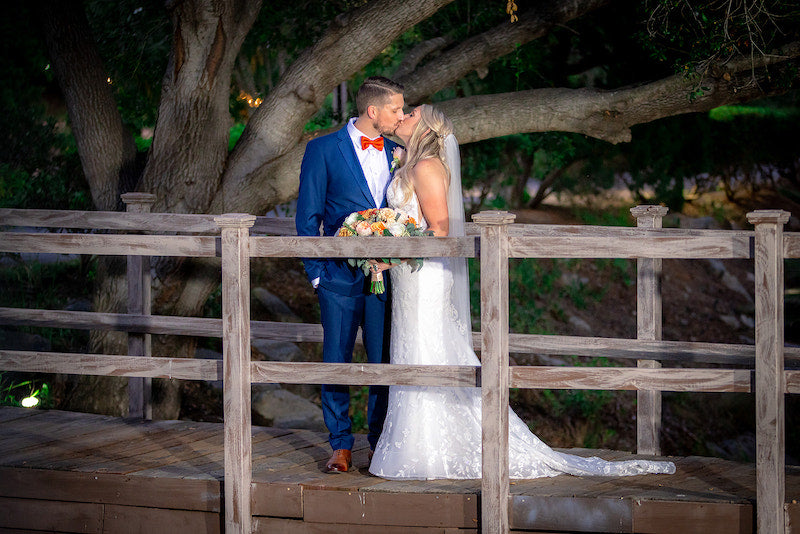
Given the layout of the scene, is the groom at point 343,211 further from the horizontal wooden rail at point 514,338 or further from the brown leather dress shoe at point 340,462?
the horizontal wooden rail at point 514,338

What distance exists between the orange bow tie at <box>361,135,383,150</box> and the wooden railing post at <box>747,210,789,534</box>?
1.90 m

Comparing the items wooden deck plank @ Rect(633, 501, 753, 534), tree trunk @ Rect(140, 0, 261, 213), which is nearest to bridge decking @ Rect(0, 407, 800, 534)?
wooden deck plank @ Rect(633, 501, 753, 534)

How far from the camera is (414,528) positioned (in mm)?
4895

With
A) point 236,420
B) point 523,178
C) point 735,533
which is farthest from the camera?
point 523,178

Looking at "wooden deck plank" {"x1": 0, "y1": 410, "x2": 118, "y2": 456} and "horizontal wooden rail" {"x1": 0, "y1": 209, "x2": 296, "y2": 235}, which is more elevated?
"horizontal wooden rail" {"x1": 0, "y1": 209, "x2": 296, "y2": 235}

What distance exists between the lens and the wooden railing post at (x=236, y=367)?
4.93 m

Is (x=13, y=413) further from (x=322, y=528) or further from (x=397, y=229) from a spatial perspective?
(x=397, y=229)

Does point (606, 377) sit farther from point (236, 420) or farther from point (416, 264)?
point (236, 420)

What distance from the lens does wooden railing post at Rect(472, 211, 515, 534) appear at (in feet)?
15.0

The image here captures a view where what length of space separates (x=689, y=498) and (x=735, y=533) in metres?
0.25

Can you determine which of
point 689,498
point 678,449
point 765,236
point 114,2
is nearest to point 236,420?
point 689,498

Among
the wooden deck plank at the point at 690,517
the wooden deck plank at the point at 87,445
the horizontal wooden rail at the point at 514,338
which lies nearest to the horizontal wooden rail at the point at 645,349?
the horizontal wooden rail at the point at 514,338

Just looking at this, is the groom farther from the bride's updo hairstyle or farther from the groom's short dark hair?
the bride's updo hairstyle

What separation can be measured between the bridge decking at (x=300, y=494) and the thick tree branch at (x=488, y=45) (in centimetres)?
404
